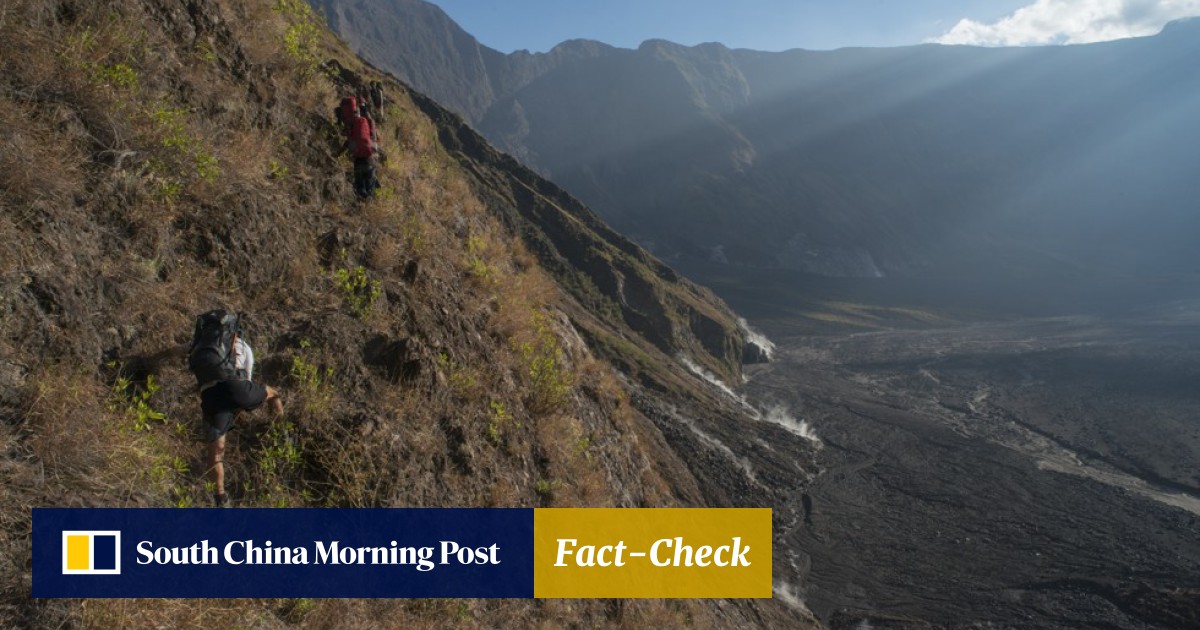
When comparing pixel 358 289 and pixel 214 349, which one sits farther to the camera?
pixel 358 289

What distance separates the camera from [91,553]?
3.79 meters

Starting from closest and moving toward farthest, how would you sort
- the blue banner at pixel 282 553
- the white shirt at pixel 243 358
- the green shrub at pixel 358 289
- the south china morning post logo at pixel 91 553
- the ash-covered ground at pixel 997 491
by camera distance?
the south china morning post logo at pixel 91 553
the blue banner at pixel 282 553
the white shirt at pixel 243 358
the green shrub at pixel 358 289
the ash-covered ground at pixel 997 491

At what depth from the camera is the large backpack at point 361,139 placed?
26.8ft

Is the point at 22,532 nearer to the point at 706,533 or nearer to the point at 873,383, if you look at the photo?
the point at 706,533

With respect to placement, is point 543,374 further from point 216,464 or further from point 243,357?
point 216,464

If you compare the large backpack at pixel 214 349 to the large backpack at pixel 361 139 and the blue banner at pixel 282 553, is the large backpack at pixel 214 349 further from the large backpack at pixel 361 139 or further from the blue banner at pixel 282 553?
the large backpack at pixel 361 139

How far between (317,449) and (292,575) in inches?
45.1

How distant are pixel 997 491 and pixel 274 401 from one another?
45749 millimetres

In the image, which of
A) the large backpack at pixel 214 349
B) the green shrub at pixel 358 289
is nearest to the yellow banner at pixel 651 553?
the green shrub at pixel 358 289

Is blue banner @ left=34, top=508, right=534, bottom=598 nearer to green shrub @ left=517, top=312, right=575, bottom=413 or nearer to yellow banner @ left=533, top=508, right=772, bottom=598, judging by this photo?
yellow banner @ left=533, top=508, right=772, bottom=598

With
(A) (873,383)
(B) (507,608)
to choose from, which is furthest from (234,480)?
(A) (873,383)

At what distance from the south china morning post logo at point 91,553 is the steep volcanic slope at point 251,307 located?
20 centimetres

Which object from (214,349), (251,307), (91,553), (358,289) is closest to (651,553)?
(358,289)

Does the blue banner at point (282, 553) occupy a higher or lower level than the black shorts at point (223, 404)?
lower
